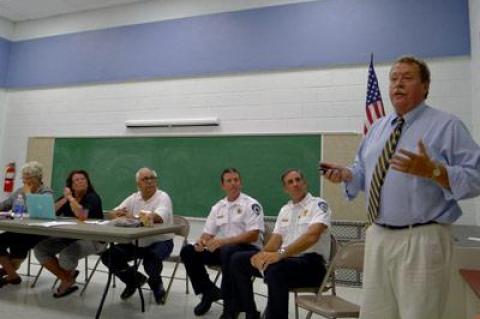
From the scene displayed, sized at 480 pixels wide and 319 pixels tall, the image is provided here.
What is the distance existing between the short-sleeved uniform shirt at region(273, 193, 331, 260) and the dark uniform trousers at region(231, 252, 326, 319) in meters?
0.09

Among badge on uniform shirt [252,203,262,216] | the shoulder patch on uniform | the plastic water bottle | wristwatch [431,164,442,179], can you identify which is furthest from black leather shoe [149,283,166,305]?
wristwatch [431,164,442,179]

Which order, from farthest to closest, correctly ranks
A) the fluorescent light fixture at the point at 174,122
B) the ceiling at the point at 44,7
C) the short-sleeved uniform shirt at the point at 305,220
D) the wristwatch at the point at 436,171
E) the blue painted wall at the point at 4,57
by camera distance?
the blue painted wall at the point at 4,57 < the ceiling at the point at 44,7 < the fluorescent light fixture at the point at 174,122 < the short-sleeved uniform shirt at the point at 305,220 < the wristwatch at the point at 436,171

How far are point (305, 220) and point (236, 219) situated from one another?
0.69 meters

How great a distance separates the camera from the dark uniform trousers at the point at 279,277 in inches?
91.3

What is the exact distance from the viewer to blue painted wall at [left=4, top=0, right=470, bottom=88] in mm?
4285

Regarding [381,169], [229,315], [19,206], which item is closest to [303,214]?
[229,315]

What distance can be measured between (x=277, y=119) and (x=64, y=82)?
135 inches

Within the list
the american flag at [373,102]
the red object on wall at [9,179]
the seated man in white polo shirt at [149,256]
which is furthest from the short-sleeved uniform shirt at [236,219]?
the red object on wall at [9,179]

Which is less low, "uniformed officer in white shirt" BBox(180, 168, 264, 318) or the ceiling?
the ceiling

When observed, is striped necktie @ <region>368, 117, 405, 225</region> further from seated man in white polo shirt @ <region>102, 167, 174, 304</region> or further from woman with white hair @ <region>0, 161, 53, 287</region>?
woman with white hair @ <region>0, 161, 53, 287</region>

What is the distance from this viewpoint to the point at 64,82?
5.95 m

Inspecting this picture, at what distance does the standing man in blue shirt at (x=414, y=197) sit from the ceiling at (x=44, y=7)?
511 centimetres

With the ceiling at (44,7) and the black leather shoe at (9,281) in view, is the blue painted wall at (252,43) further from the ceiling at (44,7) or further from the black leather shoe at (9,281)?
the black leather shoe at (9,281)

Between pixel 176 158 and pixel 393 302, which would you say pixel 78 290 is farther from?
pixel 393 302
